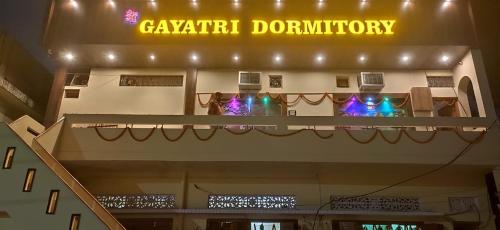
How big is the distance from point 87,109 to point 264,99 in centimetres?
482

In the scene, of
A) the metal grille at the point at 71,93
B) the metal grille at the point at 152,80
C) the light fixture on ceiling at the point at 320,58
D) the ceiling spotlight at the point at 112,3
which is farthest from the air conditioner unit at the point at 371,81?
the metal grille at the point at 71,93

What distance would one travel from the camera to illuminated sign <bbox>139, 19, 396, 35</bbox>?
364 inches

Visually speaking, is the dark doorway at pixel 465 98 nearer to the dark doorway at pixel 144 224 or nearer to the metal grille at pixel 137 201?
the metal grille at pixel 137 201

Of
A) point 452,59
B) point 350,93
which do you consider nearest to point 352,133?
point 350,93

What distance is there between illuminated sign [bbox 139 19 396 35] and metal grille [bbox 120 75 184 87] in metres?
1.39

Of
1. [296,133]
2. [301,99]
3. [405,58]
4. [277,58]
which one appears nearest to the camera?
[296,133]

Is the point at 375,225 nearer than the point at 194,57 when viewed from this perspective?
Yes

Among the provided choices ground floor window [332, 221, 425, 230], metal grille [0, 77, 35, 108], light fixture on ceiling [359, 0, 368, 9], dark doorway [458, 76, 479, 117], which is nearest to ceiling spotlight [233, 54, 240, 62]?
light fixture on ceiling [359, 0, 368, 9]

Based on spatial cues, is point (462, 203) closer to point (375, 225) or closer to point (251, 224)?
point (375, 225)

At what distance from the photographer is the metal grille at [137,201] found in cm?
775

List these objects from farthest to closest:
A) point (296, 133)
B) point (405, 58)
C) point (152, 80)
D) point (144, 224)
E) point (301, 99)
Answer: point (152, 80), point (301, 99), point (405, 58), point (144, 224), point (296, 133)

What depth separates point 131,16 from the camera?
945cm

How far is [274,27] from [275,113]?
2.32 meters

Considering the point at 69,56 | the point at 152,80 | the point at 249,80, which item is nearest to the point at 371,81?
the point at 249,80
